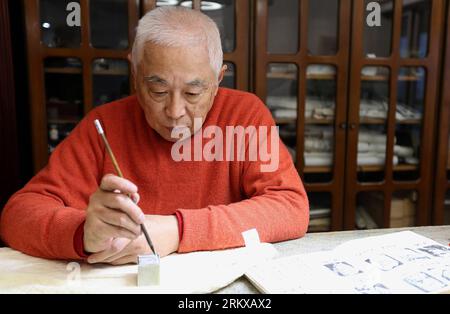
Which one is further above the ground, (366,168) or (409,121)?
(409,121)

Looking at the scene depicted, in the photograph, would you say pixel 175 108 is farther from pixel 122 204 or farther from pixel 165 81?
pixel 122 204

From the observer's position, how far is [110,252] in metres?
0.76

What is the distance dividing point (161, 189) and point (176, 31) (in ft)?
1.37

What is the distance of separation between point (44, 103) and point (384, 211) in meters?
1.81

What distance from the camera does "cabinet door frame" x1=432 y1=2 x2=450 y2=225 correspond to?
7.06 ft

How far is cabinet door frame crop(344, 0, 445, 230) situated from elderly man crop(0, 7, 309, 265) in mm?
1042

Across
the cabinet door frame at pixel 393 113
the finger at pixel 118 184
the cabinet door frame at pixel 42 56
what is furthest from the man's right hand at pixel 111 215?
the cabinet door frame at pixel 393 113

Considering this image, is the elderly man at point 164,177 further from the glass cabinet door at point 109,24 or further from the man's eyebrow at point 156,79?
the glass cabinet door at point 109,24

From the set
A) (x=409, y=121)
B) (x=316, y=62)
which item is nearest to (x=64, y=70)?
(x=316, y=62)

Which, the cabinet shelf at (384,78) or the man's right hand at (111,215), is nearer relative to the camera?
the man's right hand at (111,215)

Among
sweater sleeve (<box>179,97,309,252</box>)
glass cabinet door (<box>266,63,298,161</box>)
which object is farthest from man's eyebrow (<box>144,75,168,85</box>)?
glass cabinet door (<box>266,63,298,161</box>)

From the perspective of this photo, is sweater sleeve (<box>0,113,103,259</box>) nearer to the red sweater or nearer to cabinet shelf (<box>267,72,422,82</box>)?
the red sweater

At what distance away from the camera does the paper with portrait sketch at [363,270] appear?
0.69m
